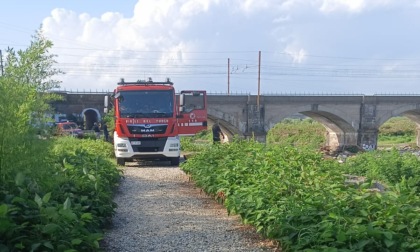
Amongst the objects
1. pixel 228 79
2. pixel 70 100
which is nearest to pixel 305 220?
pixel 70 100


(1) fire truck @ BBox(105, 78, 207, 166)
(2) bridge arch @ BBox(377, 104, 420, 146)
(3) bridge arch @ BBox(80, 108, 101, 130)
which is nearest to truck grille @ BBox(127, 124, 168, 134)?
(1) fire truck @ BBox(105, 78, 207, 166)

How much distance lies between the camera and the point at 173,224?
21.3 feet

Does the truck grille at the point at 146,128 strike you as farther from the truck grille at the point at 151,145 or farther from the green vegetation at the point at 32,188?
the green vegetation at the point at 32,188

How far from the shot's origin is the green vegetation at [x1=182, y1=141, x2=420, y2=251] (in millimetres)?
4234

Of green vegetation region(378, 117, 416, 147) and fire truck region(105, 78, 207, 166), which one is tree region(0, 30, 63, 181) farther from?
green vegetation region(378, 117, 416, 147)

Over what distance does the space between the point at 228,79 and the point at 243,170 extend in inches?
1460

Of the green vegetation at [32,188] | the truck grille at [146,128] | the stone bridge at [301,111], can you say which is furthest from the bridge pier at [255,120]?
the green vegetation at [32,188]

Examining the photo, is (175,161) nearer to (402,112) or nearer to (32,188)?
(32,188)

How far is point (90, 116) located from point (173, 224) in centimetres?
2737

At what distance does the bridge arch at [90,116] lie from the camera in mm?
32406

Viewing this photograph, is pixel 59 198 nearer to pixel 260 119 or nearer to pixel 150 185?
pixel 150 185

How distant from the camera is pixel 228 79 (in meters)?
44.4

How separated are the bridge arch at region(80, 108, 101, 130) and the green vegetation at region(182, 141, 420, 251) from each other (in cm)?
2506

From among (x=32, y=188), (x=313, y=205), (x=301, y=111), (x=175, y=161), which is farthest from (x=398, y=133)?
(x=32, y=188)
